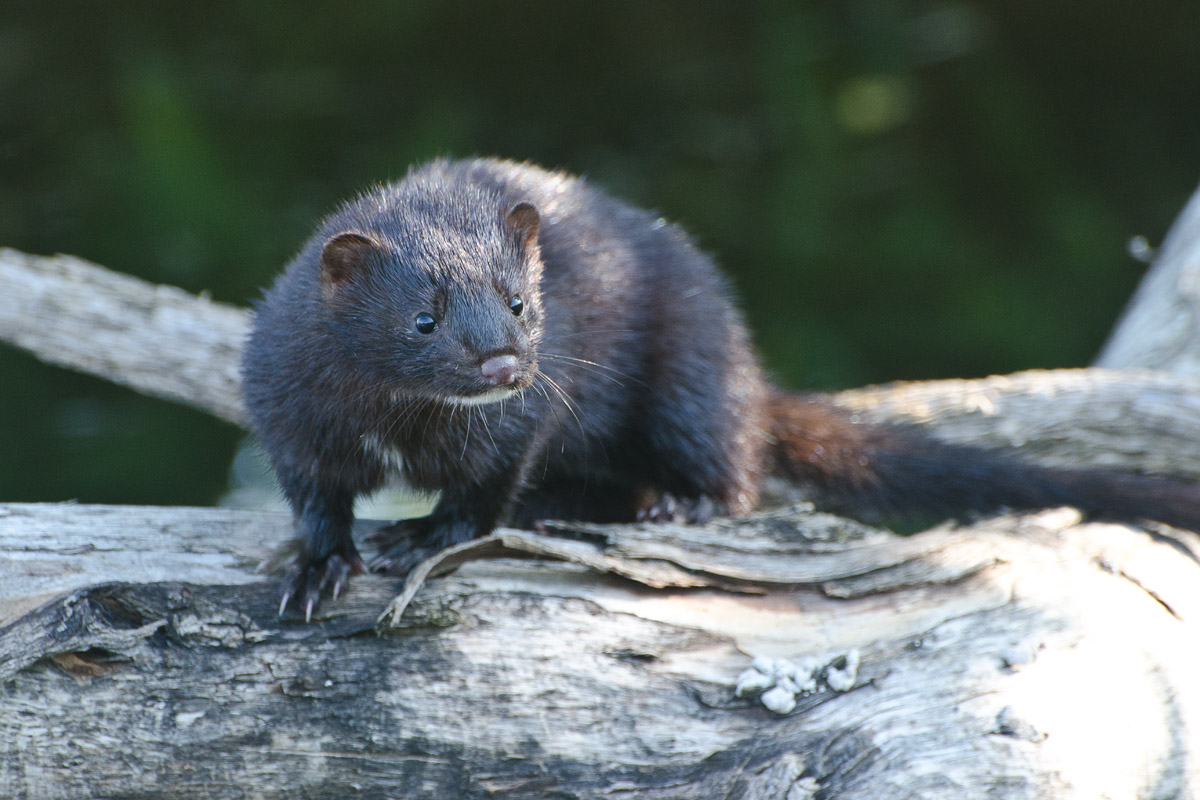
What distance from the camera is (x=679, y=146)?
7.62 meters

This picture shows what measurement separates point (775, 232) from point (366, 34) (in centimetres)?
285

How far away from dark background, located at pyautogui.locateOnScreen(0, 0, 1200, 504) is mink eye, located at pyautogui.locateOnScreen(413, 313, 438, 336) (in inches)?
150

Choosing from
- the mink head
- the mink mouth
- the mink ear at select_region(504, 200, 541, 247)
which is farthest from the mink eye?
the mink ear at select_region(504, 200, 541, 247)

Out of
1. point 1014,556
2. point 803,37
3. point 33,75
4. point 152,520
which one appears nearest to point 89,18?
point 33,75

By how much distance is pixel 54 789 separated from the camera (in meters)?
2.63

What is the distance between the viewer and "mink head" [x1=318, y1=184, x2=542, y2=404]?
2.86m

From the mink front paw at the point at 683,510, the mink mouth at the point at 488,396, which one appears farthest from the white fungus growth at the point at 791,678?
the mink front paw at the point at 683,510

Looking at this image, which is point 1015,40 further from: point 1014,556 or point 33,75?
point 33,75

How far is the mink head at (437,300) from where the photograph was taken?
9.37 feet

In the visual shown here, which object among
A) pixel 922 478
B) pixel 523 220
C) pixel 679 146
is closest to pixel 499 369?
pixel 523 220

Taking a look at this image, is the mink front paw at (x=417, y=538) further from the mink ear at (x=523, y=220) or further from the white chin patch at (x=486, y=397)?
the mink ear at (x=523, y=220)

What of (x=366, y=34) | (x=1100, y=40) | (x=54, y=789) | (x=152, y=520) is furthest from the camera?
(x=1100, y=40)

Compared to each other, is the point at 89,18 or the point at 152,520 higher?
the point at 89,18

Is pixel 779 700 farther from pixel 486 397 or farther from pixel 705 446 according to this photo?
pixel 705 446
